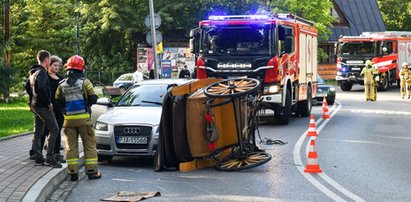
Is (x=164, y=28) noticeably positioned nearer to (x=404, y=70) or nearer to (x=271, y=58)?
(x=404, y=70)

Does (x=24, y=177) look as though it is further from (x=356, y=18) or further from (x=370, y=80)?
(x=356, y=18)

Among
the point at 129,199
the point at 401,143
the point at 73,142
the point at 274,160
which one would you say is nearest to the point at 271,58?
the point at 401,143

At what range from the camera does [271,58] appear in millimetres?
18922

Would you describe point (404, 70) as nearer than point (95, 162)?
No

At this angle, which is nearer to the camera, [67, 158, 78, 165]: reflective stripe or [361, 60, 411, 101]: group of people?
[67, 158, 78, 165]: reflective stripe

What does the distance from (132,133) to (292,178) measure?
2.86m

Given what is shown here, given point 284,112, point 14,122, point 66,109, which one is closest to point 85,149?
point 66,109

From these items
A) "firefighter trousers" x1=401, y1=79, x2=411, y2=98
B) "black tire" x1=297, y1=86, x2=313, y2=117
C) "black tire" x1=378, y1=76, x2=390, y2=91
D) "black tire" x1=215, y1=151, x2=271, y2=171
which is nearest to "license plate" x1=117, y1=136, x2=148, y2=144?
"black tire" x1=215, y1=151, x2=271, y2=171

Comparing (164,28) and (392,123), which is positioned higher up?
(164,28)

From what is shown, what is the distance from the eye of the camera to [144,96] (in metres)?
13.4

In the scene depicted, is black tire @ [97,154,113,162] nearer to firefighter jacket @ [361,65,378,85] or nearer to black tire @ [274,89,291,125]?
black tire @ [274,89,291,125]

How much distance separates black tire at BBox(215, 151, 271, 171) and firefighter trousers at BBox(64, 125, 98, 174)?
216 centimetres

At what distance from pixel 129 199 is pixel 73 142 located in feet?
6.47

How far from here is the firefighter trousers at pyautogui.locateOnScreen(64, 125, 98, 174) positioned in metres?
10.3
